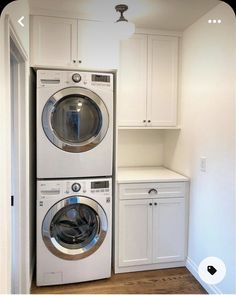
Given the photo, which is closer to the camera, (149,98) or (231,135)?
(231,135)

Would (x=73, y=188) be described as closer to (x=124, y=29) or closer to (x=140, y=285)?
(x=140, y=285)

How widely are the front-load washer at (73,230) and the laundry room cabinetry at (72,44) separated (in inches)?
39.4

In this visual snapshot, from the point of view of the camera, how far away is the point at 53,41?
211 cm

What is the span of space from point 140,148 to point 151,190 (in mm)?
701

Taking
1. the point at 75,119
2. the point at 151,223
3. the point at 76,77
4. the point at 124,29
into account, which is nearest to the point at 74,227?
the point at 151,223

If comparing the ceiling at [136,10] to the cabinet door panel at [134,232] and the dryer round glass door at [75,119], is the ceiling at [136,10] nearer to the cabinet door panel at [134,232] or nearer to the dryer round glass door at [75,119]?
the dryer round glass door at [75,119]

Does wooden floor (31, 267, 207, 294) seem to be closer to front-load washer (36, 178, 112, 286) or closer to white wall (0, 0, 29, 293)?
front-load washer (36, 178, 112, 286)

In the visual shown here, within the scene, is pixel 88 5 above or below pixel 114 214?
above

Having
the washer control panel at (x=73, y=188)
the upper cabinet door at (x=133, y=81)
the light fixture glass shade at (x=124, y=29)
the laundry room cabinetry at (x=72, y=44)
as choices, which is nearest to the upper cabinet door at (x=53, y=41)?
the laundry room cabinetry at (x=72, y=44)

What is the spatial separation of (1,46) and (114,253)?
190 centimetres

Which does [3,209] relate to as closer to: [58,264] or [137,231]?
[58,264]

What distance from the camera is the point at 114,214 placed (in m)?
2.23

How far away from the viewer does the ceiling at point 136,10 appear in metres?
1.84

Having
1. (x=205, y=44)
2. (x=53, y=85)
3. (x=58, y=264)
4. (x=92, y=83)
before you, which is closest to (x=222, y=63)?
(x=205, y=44)
